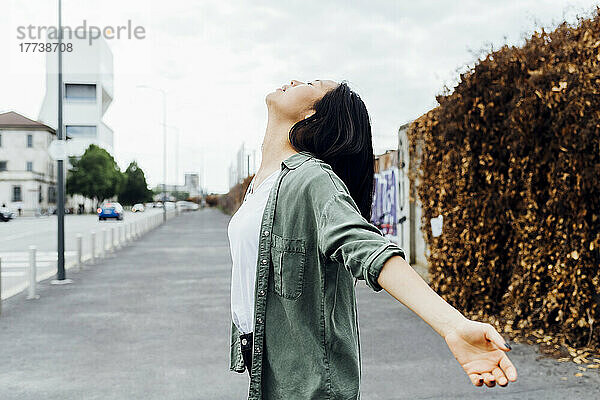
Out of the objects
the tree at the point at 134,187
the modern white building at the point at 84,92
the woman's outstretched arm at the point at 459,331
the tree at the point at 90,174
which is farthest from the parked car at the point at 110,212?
the tree at the point at 134,187

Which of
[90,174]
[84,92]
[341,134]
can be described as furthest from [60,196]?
[84,92]

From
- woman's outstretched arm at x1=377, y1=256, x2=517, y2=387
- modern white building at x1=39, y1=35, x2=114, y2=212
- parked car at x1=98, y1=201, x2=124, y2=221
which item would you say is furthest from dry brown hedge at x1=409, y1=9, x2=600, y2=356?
modern white building at x1=39, y1=35, x2=114, y2=212

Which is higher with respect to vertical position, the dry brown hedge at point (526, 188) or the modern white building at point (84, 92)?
the modern white building at point (84, 92)

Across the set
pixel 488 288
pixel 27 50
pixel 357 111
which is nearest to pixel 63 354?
pixel 488 288

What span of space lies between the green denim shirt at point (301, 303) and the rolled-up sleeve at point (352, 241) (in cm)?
6

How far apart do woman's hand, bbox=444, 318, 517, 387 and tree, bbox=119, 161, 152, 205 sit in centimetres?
10796

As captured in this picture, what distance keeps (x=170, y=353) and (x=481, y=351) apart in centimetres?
514

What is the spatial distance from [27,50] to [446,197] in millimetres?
10051

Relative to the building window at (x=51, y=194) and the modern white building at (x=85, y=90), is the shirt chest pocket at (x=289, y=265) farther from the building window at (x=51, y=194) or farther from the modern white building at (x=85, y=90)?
the modern white building at (x=85, y=90)

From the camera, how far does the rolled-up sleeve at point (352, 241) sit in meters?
1.44

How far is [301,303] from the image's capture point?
5.78ft

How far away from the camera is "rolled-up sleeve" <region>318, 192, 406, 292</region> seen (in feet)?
4.74

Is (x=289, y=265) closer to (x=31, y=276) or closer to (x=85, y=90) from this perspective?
(x=31, y=276)

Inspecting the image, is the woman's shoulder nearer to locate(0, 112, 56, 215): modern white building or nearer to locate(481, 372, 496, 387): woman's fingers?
locate(481, 372, 496, 387): woman's fingers
